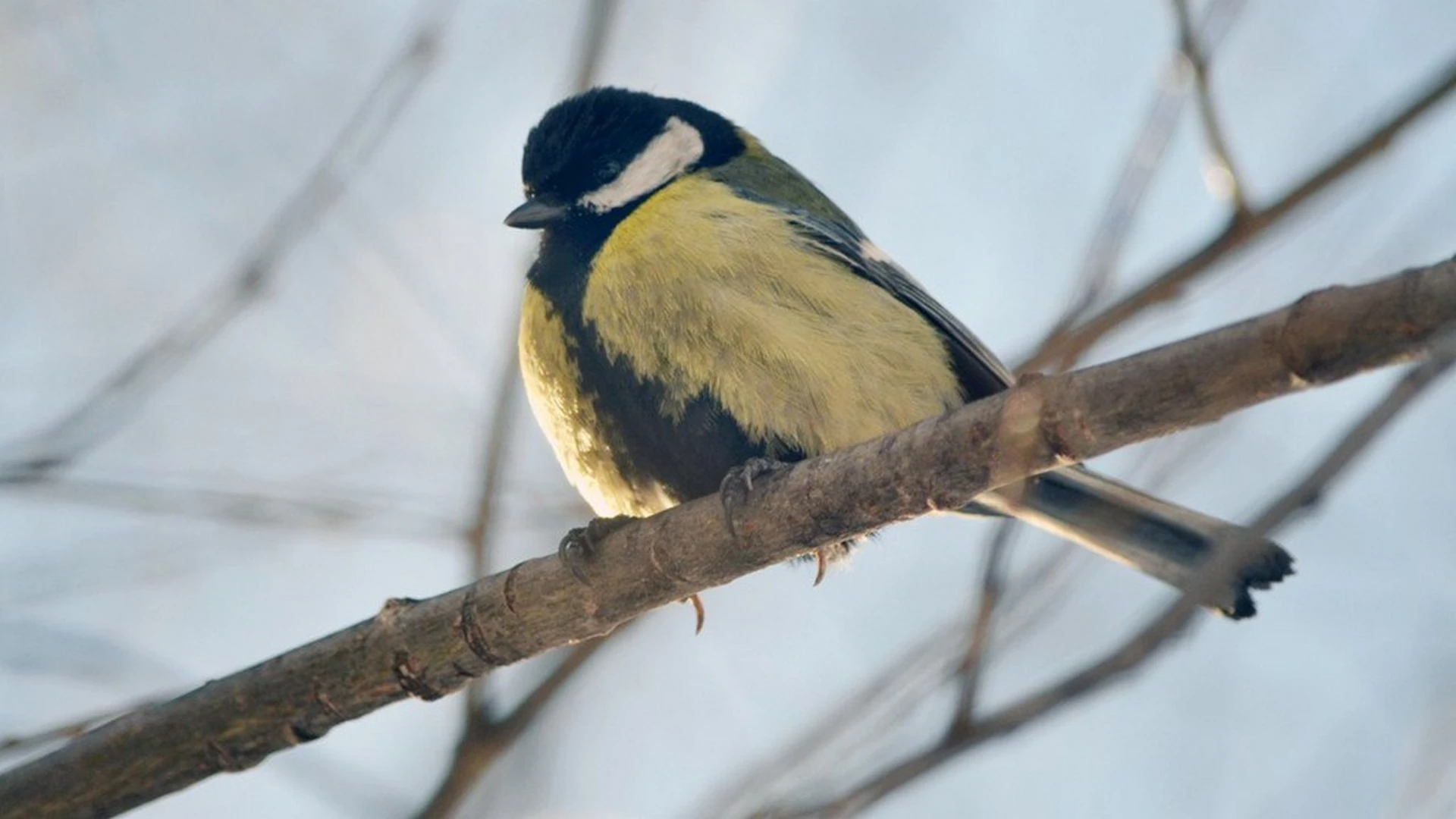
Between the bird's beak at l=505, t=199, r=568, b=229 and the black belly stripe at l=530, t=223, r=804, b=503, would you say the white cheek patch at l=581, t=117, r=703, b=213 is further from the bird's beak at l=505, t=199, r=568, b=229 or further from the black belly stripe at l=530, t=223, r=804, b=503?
the black belly stripe at l=530, t=223, r=804, b=503

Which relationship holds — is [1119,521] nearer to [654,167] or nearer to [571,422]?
[571,422]

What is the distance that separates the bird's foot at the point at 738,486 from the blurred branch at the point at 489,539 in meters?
0.59

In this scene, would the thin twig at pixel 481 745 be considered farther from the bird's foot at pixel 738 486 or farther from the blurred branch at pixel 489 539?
the bird's foot at pixel 738 486

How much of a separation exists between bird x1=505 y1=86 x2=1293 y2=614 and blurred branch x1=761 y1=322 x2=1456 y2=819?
0.84 m

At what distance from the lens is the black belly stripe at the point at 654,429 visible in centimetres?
279

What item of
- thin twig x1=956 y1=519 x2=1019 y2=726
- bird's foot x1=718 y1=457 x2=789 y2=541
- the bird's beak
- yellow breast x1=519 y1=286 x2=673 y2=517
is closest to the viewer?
thin twig x1=956 y1=519 x2=1019 y2=726

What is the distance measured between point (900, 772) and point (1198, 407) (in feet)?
1.86

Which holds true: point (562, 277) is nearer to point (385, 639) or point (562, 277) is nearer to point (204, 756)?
point (385, 639)

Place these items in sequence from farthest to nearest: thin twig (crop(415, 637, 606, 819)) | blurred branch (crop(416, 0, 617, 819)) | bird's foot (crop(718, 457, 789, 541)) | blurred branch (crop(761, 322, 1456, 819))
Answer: blurred branch (crop(416, 0, 617, 819)), thin twig (crop(415, 637, 606, 819)), bird's foot (crop(718, 457, 789, 541)), blurred branch (crop(761, 322, 1456, 819))

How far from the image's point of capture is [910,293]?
3121 mm

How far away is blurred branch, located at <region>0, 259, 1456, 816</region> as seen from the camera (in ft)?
5.47

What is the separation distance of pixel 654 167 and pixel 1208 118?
133 centimetres

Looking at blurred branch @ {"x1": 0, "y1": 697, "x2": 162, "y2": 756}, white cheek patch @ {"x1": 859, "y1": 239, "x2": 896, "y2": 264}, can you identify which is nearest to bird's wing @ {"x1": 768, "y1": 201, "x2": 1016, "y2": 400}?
white cheek patch @ {"x1": 859, "y1": 239, "x2": 896, "y2": 264}

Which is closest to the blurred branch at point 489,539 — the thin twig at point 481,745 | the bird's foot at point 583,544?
the thin twig at point 481,745
